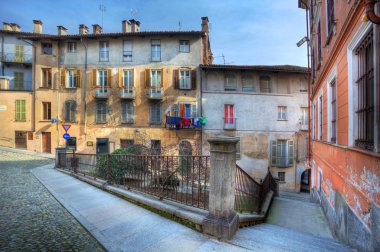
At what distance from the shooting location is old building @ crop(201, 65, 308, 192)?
64.8ft

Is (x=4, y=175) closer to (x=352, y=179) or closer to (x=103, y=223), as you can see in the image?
(x=103, y=223)

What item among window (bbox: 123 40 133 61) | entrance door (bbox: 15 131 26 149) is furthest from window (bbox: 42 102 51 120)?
window (bbox: 123 40 133 61)

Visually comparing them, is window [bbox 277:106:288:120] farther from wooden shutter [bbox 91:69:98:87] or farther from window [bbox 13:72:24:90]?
window [bbox 13:72:24:90]

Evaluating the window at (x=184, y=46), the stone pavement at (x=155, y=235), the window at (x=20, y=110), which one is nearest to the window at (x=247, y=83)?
the window at (x=184, y=46)

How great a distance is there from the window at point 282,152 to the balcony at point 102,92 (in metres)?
15.8

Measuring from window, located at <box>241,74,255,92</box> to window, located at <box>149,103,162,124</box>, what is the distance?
7980 millimetres

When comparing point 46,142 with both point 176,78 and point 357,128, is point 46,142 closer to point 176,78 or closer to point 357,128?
point 176,78

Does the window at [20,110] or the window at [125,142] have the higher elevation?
the window at [20,110]

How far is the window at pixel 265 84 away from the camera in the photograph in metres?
20.2

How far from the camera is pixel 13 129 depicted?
72.9ft

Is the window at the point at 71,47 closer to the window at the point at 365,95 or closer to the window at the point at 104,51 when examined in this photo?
the window at the point at 104,51

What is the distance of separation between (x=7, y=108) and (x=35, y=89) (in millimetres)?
3550

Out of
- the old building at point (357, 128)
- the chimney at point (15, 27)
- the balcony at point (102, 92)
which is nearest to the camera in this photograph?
the old building at point (357, 128)

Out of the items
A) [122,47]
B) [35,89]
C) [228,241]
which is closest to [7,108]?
[35,89]
